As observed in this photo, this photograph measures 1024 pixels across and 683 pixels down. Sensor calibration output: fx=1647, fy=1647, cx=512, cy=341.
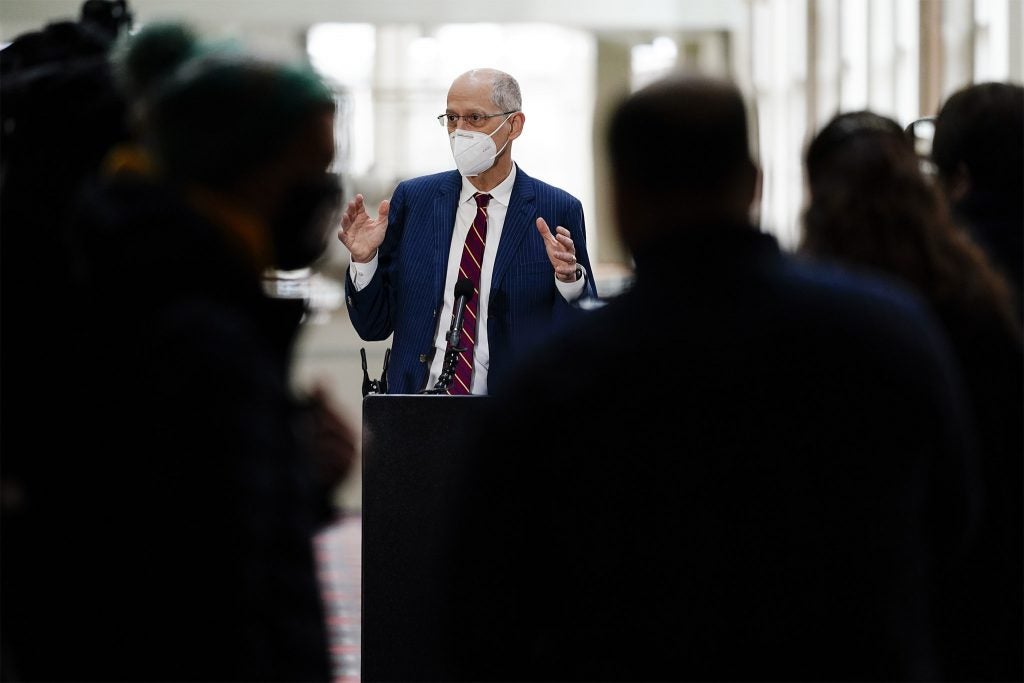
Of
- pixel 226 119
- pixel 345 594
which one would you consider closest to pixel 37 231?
pixel 226 119

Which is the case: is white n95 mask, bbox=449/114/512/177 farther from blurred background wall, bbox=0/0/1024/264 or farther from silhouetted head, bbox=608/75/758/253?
blurred background wall, bbox=0/0/1024/264

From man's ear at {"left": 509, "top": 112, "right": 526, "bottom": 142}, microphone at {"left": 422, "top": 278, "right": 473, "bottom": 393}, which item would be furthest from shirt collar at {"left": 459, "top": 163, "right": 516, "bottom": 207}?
microphone at {"left": 422, "top": 278, "right": 473, "bottom": 393}

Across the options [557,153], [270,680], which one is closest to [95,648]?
[270,680]

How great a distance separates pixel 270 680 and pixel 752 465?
0.52m

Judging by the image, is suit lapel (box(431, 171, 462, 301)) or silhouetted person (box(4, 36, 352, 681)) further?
suit lapel (box(431, 171, 462, 301))

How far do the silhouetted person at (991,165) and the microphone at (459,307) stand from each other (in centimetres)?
122

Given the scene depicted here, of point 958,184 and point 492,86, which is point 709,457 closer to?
point 958,184

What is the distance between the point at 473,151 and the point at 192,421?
2.41 metres

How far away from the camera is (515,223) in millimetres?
3850

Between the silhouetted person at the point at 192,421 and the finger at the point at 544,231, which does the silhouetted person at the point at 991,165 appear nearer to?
the finger at the point at 544,231

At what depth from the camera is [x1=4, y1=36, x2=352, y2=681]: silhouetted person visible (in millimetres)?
1546

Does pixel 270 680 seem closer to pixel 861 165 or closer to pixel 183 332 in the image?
pixel 183 332

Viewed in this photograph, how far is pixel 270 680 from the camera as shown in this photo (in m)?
1.58

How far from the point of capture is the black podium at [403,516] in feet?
10.8
